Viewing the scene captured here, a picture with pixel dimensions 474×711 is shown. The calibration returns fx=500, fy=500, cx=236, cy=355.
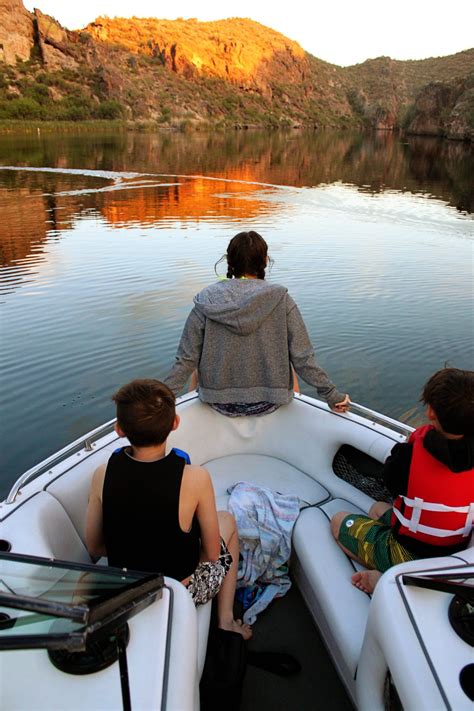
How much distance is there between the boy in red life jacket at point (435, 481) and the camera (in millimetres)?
1797

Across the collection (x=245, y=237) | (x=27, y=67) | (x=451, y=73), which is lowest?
(x=245, y=237)

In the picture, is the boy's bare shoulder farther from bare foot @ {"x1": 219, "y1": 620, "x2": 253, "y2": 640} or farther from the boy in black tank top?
bare foot @ {"x1": 219, "y1": 620, "x2": 253, "y2": 640}

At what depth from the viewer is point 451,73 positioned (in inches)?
4845

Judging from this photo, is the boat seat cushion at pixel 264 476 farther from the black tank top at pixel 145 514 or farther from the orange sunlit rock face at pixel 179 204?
the orange sunlit rock face at pixel 179 204

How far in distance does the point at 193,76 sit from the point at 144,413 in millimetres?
A: 116919

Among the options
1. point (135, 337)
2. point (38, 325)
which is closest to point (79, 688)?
point (135, 337)

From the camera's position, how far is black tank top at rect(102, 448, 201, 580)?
173cm

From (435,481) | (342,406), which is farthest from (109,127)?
(435,481)

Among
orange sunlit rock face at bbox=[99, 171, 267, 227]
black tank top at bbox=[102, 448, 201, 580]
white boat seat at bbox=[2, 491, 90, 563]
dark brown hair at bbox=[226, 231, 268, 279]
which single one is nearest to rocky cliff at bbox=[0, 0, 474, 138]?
orange sunlit rock face at bbox=[99, 171, 267, 227]

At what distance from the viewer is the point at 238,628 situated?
82.8 inches

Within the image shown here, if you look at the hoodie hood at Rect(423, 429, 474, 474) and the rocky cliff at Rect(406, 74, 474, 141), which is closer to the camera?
the hoodie hood at Rect(423, 429, 474, 474)

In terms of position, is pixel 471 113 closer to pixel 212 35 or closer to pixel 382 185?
pixel 382 185

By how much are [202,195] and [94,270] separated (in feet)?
33.7

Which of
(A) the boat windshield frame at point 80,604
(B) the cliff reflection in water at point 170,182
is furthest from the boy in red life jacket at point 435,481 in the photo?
(B) the cliff reflection in water at point 170,182
